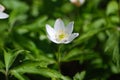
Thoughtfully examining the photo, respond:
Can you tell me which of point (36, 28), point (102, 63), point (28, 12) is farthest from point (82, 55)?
point (28, 12)

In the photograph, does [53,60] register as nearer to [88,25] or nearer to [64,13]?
[88,25]

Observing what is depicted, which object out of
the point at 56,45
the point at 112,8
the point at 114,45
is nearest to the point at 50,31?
the point at 56,45

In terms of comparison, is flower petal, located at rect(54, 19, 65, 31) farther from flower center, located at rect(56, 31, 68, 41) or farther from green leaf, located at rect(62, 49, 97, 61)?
green leaf, located at rect(62, 49, 97, 61)

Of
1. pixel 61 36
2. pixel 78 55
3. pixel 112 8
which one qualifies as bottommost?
pixel 78 55

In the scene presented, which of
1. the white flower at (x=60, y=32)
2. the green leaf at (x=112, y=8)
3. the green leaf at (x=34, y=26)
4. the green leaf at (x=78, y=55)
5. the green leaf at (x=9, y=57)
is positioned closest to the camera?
the green leaf at (x=9, y=57)

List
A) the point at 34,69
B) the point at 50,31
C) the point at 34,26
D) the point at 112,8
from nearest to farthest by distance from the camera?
the point at 34,69 → the point at 50,31 → the point at 34,26 → the point at 112,8

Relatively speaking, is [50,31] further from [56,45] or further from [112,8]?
[112,8]

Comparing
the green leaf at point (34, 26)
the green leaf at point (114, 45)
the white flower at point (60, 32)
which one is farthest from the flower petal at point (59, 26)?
the green leaf at point (114, 45)

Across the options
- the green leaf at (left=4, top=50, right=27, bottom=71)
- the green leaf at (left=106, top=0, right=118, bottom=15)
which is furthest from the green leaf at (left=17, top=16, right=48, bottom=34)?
the green leaf at (left=106, top=0, right=118, bottom=15)

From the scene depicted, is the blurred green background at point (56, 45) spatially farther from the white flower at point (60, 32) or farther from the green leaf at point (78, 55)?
the white flower at point (60, 32)
